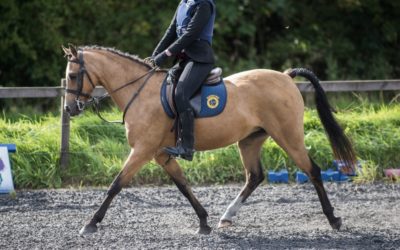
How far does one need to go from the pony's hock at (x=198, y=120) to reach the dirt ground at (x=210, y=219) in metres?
0.34

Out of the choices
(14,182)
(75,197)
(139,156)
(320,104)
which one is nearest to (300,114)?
(320,104)

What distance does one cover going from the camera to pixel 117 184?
7.84 m

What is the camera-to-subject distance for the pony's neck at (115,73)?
8.13 metres

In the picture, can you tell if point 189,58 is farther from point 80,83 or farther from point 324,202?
point 324,202

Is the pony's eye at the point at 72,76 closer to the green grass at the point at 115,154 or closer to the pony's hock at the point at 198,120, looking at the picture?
the pony's hock at the point at 198,120

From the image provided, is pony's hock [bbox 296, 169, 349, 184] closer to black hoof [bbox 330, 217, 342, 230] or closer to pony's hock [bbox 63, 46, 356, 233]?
pony's hock [bbox 63, 46, 356, 233]

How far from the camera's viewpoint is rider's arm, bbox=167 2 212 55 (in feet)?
26.2

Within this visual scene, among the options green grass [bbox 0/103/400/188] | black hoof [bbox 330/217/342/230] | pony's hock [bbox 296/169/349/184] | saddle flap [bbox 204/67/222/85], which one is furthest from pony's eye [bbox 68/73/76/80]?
pony's hock [bbox 296/169/349/184]

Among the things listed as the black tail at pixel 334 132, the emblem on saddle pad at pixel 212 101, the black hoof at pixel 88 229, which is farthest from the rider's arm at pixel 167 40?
the black hoof at pixel 88 229

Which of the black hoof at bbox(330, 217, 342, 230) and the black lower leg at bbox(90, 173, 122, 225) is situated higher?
the black lower leg at bbox(90, 173, 122, 225)

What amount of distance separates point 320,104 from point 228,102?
1.23m

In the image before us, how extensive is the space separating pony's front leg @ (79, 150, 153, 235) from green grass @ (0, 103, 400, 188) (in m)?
3.26

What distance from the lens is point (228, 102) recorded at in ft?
27.3

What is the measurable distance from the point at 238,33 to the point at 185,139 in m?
10.9
